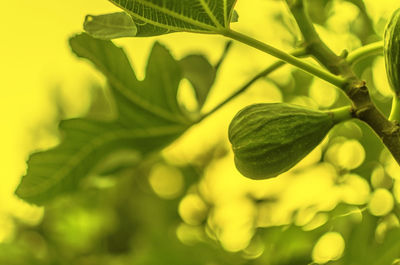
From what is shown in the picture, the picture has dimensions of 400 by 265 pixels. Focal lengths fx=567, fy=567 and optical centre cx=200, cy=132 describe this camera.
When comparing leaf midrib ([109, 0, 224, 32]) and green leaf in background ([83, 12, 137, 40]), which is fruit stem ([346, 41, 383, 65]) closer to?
leaf midrib ([109, 0, 224, 32])

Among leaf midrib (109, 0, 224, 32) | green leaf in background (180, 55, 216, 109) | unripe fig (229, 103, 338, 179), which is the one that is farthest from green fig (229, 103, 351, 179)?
green leaf in background (180, 55, 216, 109)

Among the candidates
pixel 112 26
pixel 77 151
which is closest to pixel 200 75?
pixel 77 151

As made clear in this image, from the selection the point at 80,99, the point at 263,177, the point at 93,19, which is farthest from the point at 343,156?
the point at 80,99

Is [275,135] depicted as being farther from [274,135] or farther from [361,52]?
[361,52]

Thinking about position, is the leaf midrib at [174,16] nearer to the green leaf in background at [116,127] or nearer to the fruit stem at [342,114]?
the fruit stem at [342,114]

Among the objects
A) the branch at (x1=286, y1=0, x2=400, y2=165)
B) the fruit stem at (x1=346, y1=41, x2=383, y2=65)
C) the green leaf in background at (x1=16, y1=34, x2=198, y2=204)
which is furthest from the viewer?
the green leaf in background at (x1=16, y1=34, x2=198, y2=204)

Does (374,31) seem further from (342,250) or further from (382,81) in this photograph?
(342,250)
